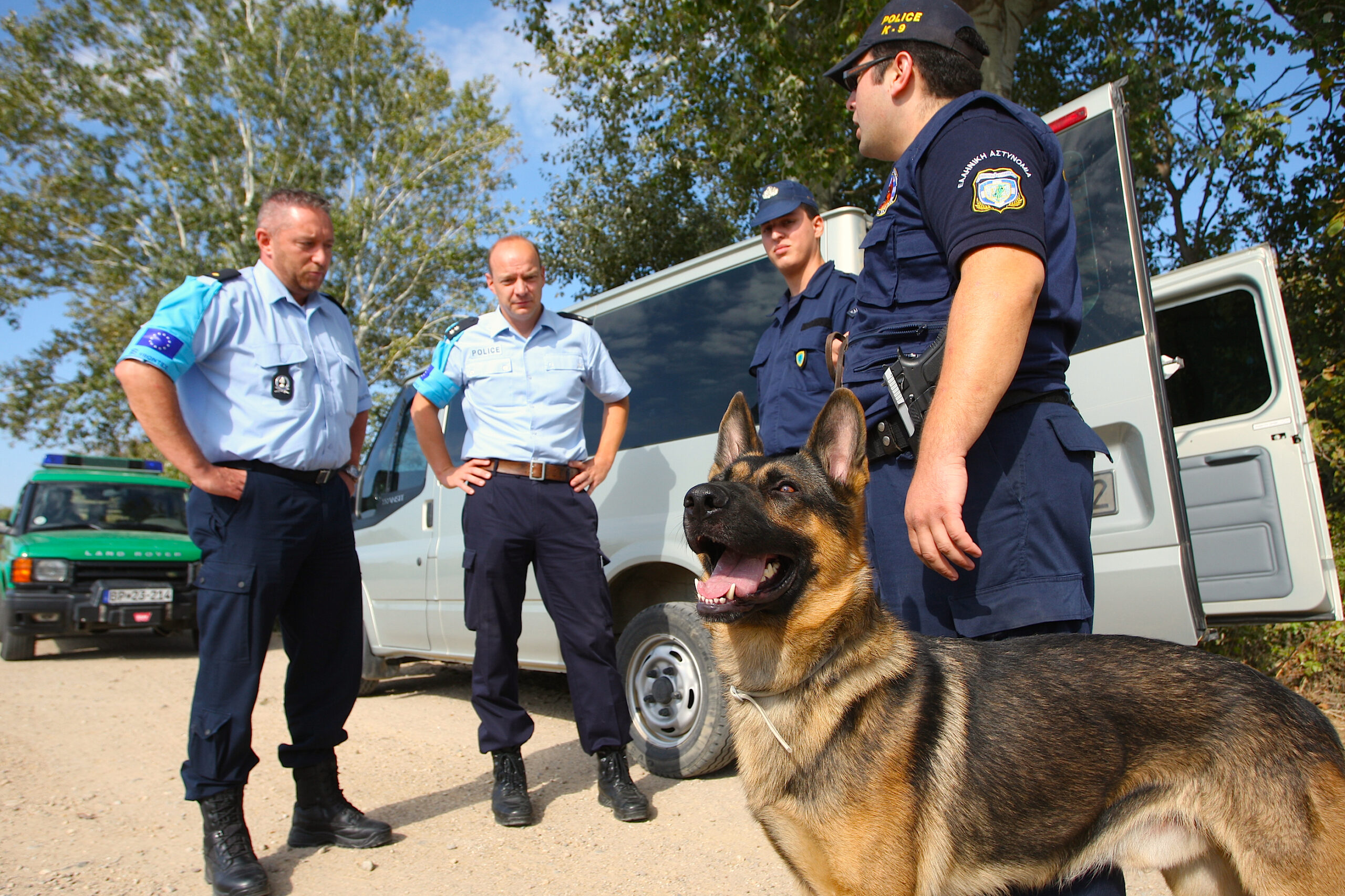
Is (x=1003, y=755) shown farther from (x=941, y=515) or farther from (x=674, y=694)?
(x=674, y=694)

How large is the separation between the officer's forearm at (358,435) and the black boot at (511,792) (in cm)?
143

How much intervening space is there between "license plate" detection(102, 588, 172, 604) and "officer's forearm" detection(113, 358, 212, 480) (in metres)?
7.65

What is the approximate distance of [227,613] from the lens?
Answer: 2.89 metres

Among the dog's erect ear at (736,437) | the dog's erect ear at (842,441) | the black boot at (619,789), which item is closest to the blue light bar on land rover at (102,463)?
the black boot at (619,789)

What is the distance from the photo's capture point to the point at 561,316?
408 centimetres

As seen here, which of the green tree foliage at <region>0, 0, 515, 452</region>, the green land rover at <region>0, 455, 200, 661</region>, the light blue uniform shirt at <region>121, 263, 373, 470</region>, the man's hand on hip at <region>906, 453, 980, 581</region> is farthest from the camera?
the green tree foliage at <region>0, 0, 515, 452</region>

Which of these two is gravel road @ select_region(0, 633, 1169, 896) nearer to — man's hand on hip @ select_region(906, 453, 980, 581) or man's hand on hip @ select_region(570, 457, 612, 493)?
man's hand on hip @ select_region(570, 457, 612, 493)

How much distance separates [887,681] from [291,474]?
2.38m

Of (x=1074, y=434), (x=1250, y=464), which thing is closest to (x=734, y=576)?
(x=1074, y=434)

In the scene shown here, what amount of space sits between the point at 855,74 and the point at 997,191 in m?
0.58

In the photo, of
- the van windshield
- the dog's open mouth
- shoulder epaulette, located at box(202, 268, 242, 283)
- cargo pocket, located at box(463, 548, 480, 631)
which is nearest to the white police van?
cargo pocket, located at box(463, 548, 480, 631)

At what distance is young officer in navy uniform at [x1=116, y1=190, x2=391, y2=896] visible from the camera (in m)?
2.85

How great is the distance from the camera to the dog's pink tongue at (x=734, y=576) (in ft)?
6.04

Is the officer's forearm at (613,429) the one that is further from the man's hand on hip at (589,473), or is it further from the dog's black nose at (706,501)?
the dog's black nose at (706,501)
